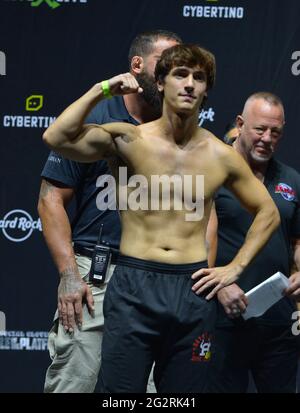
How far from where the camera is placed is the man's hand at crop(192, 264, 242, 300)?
334cm

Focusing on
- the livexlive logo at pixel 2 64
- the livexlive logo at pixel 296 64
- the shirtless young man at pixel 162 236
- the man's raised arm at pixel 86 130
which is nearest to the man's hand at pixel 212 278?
the shirtless young man at pixel 162 236

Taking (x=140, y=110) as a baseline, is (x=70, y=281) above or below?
below

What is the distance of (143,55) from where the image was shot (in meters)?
4.06

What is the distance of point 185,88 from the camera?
3350 mm

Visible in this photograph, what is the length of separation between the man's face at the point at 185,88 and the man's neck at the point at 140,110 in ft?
1.93

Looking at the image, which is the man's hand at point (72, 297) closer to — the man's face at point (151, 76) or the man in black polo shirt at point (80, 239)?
the man in black polo shirt at point (80, 239)

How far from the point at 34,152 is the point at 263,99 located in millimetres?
1355

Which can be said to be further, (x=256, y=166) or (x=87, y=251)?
(x=256, y=166)

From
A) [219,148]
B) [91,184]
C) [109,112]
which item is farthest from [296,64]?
[219,148]

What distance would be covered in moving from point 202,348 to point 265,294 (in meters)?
0.53

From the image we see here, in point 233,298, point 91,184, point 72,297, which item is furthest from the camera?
point 91,184

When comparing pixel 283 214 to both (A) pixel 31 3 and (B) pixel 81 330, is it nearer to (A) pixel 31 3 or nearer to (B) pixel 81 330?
(B) pixel 81 330

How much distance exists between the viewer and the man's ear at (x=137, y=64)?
404 cm

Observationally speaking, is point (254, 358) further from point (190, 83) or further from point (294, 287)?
point (190, 83)
